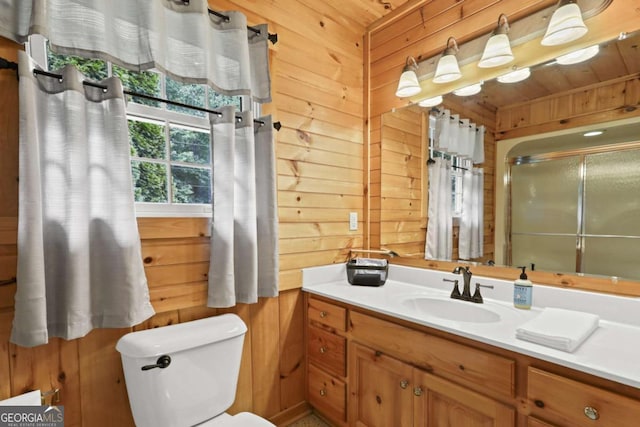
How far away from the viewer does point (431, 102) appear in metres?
1.88

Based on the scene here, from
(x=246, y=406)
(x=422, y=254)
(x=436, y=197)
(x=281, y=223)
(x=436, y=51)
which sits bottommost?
(x=246, y=406)

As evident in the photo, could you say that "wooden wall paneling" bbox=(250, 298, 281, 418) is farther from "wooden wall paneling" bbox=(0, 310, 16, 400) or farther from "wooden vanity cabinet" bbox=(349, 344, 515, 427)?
"wooden wall paneling" bbox=(0, 310, 16, 400)

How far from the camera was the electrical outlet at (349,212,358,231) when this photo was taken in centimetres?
216

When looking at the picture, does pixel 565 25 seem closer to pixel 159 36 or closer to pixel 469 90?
pixel 469 90

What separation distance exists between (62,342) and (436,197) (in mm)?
1977

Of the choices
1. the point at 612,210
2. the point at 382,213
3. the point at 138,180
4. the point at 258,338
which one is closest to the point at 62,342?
the point at 138,180

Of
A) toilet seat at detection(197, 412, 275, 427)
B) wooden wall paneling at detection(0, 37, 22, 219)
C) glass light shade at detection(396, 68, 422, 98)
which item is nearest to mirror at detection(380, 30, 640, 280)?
glass light shade at detection(396, 68, 422, 98)

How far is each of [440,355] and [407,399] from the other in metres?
0.29

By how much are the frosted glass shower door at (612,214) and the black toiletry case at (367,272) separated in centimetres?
96

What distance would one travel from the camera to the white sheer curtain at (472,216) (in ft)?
5.56

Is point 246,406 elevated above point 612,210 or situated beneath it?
situated beneath

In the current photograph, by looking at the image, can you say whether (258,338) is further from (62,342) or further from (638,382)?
(638,382)

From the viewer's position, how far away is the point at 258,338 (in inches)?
68.0

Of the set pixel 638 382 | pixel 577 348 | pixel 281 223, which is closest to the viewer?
pixel 638 382
